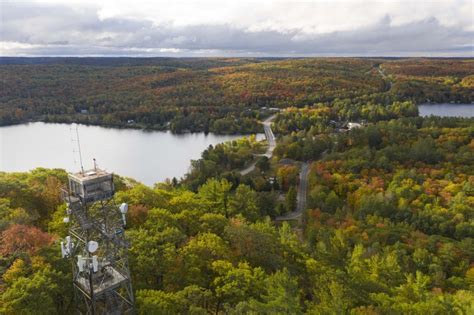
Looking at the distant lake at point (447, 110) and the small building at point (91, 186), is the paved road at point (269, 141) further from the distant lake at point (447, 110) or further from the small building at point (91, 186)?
the distant lake at point (447, 110)

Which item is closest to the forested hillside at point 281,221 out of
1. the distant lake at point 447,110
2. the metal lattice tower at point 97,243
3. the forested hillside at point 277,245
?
the forested hillside at point 277,245

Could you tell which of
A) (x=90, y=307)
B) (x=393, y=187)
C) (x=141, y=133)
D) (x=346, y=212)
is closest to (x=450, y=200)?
(x=393, y=187)

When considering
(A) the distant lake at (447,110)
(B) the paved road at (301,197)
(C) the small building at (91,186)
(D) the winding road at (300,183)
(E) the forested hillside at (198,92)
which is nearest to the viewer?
(C) the small building at (91,186)

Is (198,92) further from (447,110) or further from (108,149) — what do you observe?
(447,110)

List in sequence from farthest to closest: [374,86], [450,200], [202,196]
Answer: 1. [374,86]
2. [450,200]
3. [202,196]

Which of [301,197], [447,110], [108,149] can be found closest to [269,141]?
[301,197]

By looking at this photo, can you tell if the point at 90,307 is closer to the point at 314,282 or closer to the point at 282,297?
the point at 282,297
